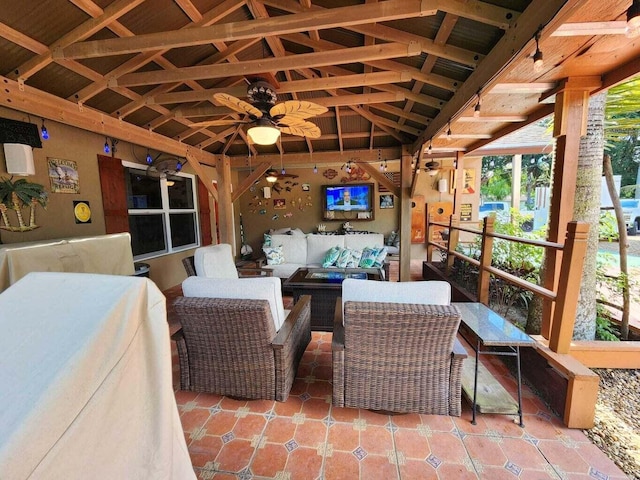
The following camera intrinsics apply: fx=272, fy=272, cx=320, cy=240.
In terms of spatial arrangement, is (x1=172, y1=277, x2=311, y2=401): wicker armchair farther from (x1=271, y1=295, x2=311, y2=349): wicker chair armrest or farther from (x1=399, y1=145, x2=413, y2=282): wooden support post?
(x1=399, y1=145, x2=413, y2=282): wooden support post

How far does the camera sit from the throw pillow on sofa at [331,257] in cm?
461

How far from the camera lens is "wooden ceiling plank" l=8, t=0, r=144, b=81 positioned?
2.03 metres

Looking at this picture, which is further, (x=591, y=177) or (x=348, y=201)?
(x=348, y=201)

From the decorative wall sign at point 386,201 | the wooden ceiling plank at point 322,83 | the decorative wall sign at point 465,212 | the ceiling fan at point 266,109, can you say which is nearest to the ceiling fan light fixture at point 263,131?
the ceiling fan at point 266,109

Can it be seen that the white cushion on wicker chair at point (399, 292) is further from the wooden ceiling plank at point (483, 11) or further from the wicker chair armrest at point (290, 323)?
the wooden ceiling plank at point (483, 11)

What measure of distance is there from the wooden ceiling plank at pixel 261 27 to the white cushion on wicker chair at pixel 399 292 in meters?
1.77

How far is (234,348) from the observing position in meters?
1.89

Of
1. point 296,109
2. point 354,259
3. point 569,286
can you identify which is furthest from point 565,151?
point 354,259

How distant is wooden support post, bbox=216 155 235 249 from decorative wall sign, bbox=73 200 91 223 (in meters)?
2.13

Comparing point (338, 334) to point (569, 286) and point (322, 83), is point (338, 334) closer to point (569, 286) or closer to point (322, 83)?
point (569, 286)

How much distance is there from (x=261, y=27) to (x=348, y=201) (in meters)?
5.69

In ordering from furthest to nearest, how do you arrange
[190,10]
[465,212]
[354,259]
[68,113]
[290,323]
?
1. [465,212]
2. [354,259]
3. [68,113]
4. [190,10]
5. [290,323]

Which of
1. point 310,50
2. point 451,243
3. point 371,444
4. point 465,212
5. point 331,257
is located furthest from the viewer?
point 465,212

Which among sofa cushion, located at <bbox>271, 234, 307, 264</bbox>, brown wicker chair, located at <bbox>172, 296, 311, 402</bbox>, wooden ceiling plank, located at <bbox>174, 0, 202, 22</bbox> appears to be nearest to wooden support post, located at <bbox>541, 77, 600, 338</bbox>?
brown wicker chair, located at <bbox>172, 296, 311, 402</bbox>
